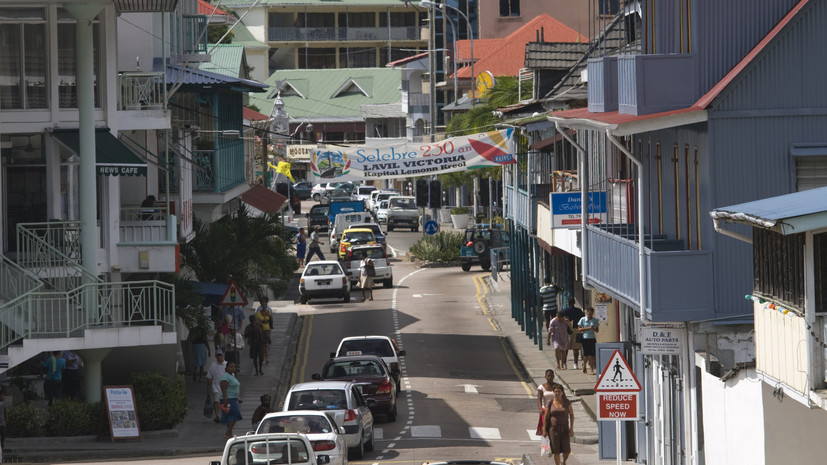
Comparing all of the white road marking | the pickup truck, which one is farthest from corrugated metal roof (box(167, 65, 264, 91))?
the pickup truck

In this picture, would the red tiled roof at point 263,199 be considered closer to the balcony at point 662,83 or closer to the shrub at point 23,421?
the shrub at point 23,421

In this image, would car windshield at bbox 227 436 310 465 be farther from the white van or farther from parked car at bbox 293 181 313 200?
parked car at bbox 293 181 313 200

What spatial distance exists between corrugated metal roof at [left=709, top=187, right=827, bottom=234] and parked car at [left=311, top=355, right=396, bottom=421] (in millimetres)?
13839

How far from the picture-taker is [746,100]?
19.1 meters

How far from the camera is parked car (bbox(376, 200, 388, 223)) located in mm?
83312

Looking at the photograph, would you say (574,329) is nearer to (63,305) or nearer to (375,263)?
(63,305)

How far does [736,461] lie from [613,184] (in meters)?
9.53

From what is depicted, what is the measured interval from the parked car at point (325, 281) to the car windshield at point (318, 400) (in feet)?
82.8

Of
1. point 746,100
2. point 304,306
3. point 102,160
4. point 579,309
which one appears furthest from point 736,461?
point 304,306

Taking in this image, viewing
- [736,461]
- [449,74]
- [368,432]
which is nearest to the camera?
[736,461]

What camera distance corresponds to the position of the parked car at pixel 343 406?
24.0 m

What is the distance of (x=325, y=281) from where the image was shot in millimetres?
50156

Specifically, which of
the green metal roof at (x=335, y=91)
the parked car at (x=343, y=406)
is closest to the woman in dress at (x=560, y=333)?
the parked car at (x=343, y=406)

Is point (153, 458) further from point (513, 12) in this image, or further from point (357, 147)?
point (513, 12)
